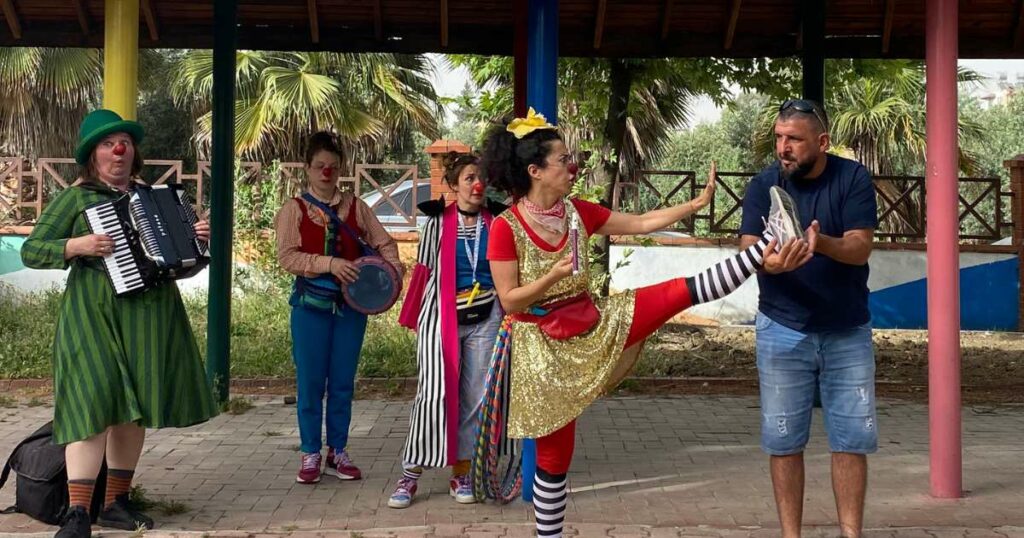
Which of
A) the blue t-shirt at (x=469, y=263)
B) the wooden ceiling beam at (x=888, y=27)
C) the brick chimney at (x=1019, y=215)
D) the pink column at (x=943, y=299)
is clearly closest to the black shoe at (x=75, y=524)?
the blue t-shirt at (x=469, y=263)

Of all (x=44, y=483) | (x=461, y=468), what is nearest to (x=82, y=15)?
(x=44, y=483)

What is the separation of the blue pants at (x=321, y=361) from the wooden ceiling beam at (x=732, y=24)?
3.76 metres

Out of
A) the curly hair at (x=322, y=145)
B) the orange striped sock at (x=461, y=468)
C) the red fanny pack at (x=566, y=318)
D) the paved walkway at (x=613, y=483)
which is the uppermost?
the curly hair at (x=322, y=145)

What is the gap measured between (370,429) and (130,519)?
9.15 feet

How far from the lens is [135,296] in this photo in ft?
16.5

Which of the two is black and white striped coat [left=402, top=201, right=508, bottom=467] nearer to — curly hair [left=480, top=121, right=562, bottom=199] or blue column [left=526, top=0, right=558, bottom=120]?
blue column [left=526, top=0, right=558, bottom=120]

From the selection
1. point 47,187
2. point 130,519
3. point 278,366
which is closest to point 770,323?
point 130,519

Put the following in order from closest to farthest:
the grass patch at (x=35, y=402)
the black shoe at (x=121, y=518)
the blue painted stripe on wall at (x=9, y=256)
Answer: the black shoe at (x=121, y=518)
the grass patch at (x=35, y=402)
the blue painted stripe on wall at (x=9, y=256)

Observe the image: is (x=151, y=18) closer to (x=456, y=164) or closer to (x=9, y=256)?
(x=456, y=164)

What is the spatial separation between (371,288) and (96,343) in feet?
5.09

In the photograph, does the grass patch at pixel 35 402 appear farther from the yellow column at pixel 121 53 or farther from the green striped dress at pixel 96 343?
the green striped dress at pixel 96 343

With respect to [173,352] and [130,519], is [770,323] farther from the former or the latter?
[130,519]

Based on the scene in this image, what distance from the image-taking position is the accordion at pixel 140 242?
4.88 m

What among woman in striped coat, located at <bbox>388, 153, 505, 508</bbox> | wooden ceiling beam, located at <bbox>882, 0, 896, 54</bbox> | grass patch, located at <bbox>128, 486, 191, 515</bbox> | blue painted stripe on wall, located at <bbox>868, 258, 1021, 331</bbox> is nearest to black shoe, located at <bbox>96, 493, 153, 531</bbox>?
grass patch, located at <bbox>128, 486, 191, 515</bbox>
